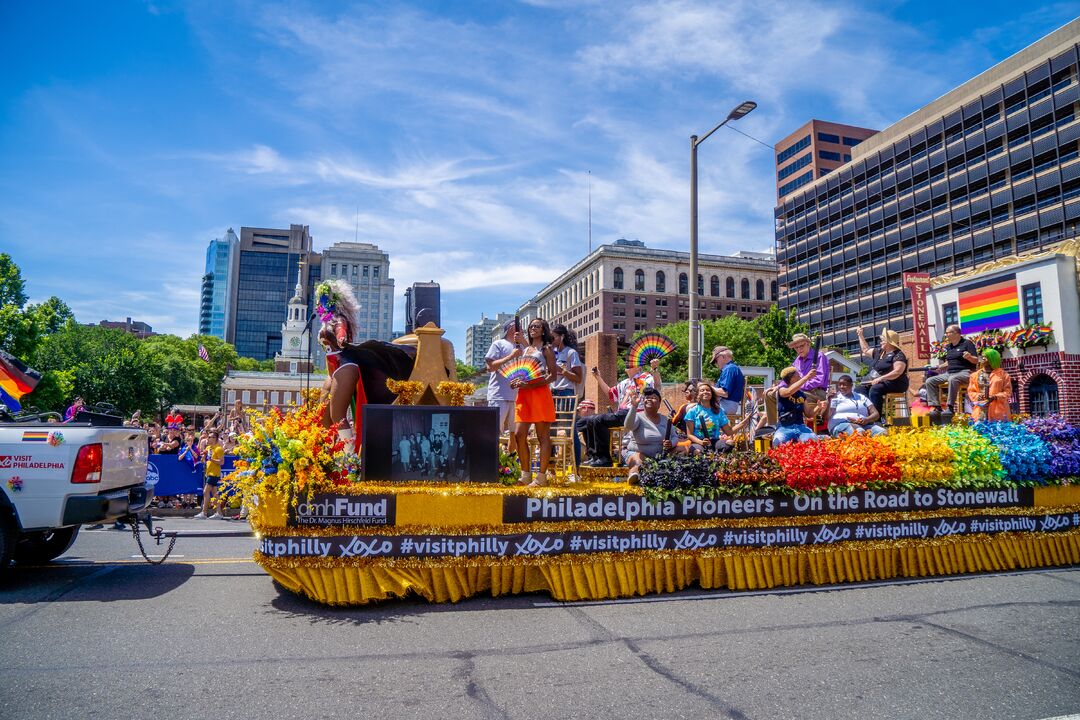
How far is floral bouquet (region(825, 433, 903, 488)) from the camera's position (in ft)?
22.6

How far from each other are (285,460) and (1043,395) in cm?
2710

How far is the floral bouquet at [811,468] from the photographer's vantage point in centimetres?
665

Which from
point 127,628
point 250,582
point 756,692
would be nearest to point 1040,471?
point 756,692

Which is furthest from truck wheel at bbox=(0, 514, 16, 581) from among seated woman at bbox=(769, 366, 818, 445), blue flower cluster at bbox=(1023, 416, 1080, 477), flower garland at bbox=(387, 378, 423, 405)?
blue flower cluster at bbox=(1023, 416, 1080, 477)

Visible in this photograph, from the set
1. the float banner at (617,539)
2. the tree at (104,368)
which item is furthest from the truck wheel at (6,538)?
the tree at (104,368)

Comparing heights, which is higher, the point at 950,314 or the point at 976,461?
the point at 950,314

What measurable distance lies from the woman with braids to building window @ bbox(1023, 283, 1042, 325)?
96.6ft

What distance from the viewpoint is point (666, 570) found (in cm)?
623

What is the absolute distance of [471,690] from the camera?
12.8 ft

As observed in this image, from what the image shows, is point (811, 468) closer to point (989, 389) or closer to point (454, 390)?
point (454, 390)

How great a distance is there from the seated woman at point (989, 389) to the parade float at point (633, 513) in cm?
137

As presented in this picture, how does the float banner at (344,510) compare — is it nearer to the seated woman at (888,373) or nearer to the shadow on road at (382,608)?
the shadow on road at (382,608)

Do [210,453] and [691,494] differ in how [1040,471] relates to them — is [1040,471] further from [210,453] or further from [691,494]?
[210,453]

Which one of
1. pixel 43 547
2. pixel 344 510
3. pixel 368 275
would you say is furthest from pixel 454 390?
pixel 368 275
